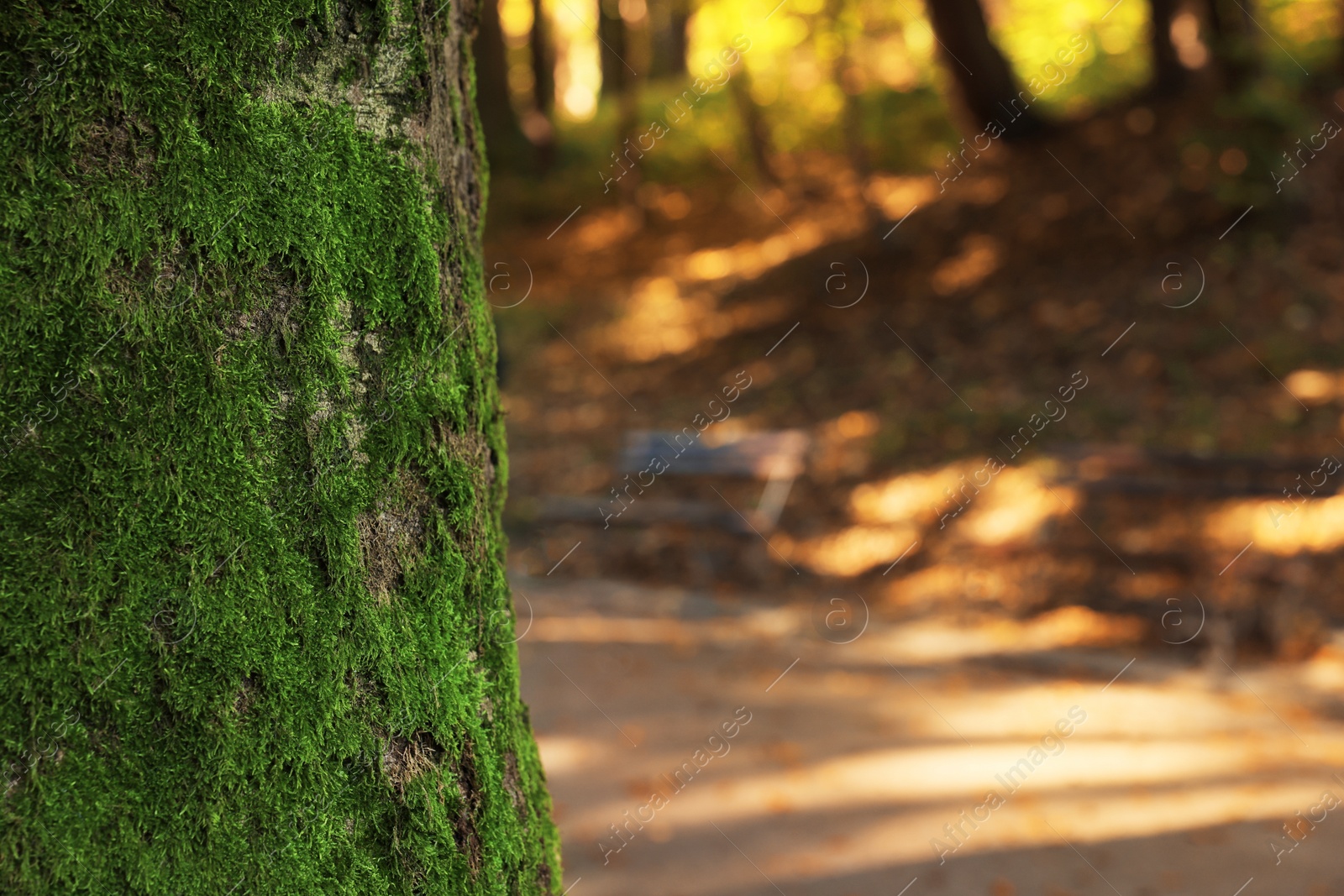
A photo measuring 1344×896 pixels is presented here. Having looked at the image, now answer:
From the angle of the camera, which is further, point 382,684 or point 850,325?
point 850,325

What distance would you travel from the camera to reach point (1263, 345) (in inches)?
344

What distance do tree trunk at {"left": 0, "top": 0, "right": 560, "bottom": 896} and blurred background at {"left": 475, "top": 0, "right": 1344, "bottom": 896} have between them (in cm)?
336

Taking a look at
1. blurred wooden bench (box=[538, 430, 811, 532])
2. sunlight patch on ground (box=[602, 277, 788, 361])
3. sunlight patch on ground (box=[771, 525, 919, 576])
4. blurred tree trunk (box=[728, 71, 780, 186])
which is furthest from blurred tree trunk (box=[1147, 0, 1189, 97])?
sunlight patch on ground (box=[771, 525, 919, 576])

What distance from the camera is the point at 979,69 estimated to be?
12.7 meters

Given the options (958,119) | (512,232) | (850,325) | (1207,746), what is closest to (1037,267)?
(850,325)

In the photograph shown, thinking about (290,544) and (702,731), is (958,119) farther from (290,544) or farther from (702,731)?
(290,544)

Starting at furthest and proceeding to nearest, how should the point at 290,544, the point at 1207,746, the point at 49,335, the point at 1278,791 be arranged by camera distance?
the point at 1207,746, the point at 1278,791, the point at 290,544, the point at 49,335

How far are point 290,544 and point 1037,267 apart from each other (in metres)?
11.0

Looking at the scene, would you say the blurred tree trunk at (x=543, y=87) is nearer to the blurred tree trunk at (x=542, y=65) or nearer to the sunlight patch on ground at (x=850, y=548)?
the blurred tree trunk at (x=542, y=65)

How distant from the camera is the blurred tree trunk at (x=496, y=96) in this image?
18.0 m

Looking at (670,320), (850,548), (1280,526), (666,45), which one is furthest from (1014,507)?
(666,45)

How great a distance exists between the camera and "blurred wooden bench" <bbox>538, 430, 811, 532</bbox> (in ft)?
28.2

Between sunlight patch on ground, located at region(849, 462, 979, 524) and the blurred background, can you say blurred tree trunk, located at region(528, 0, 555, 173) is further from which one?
sunlight patch on ground, located at region(849, 462, 979, 524)

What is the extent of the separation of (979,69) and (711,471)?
7360mm
